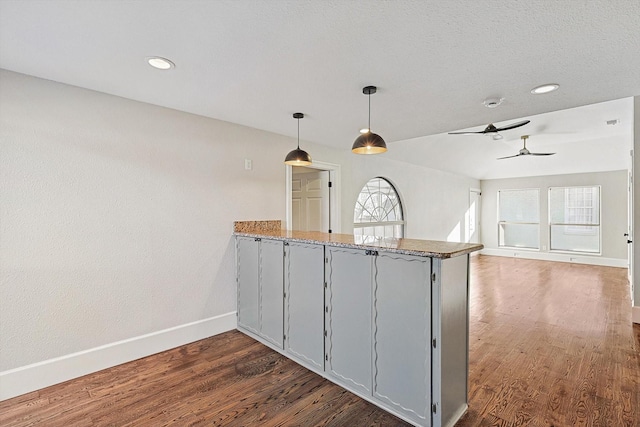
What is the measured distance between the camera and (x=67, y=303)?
245 cm

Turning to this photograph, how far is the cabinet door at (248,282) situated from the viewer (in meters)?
3.16

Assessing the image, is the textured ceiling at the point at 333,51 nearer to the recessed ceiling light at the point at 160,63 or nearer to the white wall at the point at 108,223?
the recessed ceiling light at the point at 160,63

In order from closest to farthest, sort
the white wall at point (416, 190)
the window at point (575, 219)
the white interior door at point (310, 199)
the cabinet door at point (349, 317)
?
the cabinet door at point (349, 317) → the white interior door at point (310, 199) → the white wall at point (416, 190) → the window at point (575, 219)

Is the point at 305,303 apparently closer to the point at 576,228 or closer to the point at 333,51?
the point at 333,51

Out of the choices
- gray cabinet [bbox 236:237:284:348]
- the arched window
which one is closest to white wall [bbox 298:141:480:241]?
the arched window

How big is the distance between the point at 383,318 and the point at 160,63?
7.34 ft

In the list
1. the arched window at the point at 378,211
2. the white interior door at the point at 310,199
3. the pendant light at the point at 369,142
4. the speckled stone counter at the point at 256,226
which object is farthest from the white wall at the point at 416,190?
the pendant light at the point at 369,142

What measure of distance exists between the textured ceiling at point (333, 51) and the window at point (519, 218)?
686cm

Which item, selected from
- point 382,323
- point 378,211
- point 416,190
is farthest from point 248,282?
point 416,190

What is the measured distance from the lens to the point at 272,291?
2.93 m

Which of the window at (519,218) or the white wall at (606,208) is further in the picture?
the window at (519,218)

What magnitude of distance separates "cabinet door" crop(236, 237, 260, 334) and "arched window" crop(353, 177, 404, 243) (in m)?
2.40

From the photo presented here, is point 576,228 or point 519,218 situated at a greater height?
point 519,218

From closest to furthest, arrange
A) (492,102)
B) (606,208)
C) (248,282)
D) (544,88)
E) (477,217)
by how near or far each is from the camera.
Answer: (544,88)
(492,102)
(248,282)
(606,208)
(477,217)
